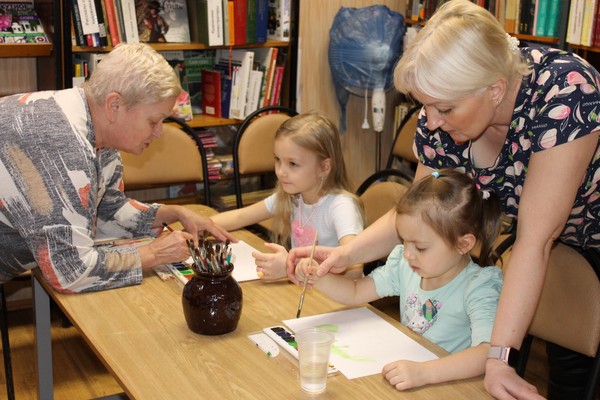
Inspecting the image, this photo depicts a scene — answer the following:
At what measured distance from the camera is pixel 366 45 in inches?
164

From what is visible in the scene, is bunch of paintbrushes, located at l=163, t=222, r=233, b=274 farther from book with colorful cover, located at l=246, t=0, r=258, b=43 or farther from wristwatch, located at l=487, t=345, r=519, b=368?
book with colorful cover, located at l=246, t=0, r=258, b=43

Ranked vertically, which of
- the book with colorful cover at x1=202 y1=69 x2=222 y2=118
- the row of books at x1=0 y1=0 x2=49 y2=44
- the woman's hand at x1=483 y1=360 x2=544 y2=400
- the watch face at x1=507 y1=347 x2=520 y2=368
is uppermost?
the row of books at x1=0 y1=0 x2=49 y2=44

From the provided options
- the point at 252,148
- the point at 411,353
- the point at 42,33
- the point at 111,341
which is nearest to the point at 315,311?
the point at 411,353

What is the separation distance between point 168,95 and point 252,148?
4.13 ft

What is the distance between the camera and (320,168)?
8.50ft

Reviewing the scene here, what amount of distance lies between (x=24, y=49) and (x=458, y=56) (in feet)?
7.73

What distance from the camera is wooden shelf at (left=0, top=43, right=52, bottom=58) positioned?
3.35 m

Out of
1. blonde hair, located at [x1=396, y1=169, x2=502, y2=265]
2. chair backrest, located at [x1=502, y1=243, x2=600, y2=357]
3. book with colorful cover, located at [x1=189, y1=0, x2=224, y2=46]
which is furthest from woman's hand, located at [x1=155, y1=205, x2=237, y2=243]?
book with colorful cover, located at [x1=189, y1=0, x2=224, y2=46]

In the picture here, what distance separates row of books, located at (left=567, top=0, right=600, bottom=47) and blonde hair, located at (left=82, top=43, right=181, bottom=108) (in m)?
2.03

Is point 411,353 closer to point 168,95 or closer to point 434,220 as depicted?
point 434,220

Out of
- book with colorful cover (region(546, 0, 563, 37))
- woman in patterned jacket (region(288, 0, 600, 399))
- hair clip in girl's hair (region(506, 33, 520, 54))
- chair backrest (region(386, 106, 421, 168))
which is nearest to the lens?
woman in patterned jacket (region(288, 0, 600, 399))

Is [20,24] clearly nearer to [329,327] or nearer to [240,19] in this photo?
[240,19]

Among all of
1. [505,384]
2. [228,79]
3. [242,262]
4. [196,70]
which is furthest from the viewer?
[196,70]

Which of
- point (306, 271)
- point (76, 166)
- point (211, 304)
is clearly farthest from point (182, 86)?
point (211, 304)
